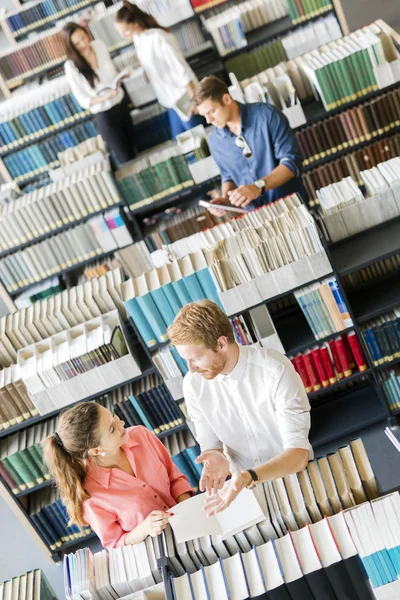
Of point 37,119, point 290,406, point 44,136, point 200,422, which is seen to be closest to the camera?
point 290,406

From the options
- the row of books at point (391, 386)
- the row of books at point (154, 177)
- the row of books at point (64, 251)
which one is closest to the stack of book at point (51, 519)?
the row of books at point (391, 386)

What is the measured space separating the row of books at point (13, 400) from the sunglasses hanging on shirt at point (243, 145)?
1.85m

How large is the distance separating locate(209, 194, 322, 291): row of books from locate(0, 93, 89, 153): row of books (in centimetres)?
399

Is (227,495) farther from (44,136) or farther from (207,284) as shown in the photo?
(44,136)

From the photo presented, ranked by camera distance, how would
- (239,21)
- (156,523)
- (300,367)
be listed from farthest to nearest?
(239,21)
(300,367)
(156,523)

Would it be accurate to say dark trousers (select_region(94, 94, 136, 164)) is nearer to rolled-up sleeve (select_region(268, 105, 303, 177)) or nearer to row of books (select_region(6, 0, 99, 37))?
row of books (select_region(6, 0, 99, 37))

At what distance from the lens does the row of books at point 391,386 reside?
13.2 feet

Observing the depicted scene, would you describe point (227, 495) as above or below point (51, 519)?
above

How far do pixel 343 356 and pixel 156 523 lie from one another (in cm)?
200

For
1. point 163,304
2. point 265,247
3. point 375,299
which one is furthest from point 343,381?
point 163,304

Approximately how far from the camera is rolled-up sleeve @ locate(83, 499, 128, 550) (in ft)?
8.49

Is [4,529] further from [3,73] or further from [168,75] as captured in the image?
[3,73]

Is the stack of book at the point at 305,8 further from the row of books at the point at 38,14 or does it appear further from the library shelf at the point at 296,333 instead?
the library shelf at the point at 296,333

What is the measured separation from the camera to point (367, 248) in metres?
3.73
